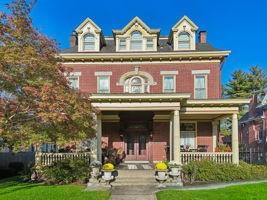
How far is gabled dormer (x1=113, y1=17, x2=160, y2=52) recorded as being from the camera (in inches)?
969

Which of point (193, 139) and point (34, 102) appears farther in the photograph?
point (193, 139)

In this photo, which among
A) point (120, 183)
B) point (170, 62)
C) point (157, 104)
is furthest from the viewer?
point (170, 62)

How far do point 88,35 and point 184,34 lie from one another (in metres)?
6.52

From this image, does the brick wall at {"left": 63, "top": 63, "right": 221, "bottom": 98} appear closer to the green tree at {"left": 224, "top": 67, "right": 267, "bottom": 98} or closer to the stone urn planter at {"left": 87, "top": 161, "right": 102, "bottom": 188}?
the stone urn planter at {"left": 87, "top": 161, "right": 102, "bottom": 188}

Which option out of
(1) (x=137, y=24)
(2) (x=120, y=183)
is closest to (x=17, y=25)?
(2) (x=120, y=183)

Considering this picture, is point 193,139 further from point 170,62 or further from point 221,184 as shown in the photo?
point 221,184

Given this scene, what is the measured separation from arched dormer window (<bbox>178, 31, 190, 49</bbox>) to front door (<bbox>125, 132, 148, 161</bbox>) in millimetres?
6527

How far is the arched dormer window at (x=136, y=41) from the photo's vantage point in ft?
81.1

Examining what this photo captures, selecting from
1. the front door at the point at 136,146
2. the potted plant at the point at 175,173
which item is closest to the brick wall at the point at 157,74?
the front door at the point at 136,146

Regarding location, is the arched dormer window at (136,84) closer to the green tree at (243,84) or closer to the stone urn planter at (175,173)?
the stone urn planter at (175,173)

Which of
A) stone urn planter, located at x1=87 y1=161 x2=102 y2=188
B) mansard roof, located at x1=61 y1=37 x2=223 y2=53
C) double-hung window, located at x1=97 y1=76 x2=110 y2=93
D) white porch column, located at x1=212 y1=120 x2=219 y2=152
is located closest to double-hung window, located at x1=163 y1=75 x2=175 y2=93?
mansard roof, located at x1=61 y1=37 x2=223 y2=53

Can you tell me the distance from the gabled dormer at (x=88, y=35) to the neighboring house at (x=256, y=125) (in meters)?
21.2

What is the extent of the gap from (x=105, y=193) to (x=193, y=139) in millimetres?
11295

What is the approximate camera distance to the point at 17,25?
13359 millimetres
